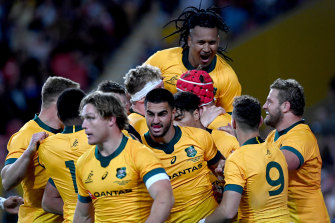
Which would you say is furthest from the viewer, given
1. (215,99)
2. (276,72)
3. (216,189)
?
(276,72)

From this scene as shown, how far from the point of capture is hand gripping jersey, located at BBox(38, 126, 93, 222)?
5.35 meters

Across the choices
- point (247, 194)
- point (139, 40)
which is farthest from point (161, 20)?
point (247, 194)

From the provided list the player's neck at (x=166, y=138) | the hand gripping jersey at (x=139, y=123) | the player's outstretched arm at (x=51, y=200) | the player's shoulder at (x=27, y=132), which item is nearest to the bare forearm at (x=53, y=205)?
the player's outstretched arm at (x=51, y=200)

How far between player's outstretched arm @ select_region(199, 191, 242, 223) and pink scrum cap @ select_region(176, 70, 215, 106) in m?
1.31

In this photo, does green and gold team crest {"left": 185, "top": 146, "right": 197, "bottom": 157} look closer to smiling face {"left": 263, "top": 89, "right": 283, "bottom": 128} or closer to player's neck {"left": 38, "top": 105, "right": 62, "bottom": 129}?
smiling face {"left": 263, "top": 89, "right": 283, "bottom": 128}

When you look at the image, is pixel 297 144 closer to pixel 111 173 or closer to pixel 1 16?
pixel 111 173

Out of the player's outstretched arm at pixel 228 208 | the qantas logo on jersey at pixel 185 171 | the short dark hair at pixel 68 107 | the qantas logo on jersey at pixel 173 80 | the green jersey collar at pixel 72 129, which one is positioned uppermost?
the qantas logo on jersey at pixel 173 80

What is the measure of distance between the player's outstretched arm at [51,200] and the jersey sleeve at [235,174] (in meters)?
1.77

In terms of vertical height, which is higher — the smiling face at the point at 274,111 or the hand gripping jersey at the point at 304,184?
the smiling face at the point at 274,111

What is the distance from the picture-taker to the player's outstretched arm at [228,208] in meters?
4.70

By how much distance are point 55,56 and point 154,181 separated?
7.82m

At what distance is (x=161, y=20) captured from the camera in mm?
11391

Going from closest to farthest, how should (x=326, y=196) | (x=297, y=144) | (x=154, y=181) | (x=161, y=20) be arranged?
(x=154, y=181), (x=297, y=144), (x=326, y=196), (x=161, y=20)

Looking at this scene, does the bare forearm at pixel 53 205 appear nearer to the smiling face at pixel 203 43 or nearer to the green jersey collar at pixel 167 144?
the green jersey collar at pixel 167 144
